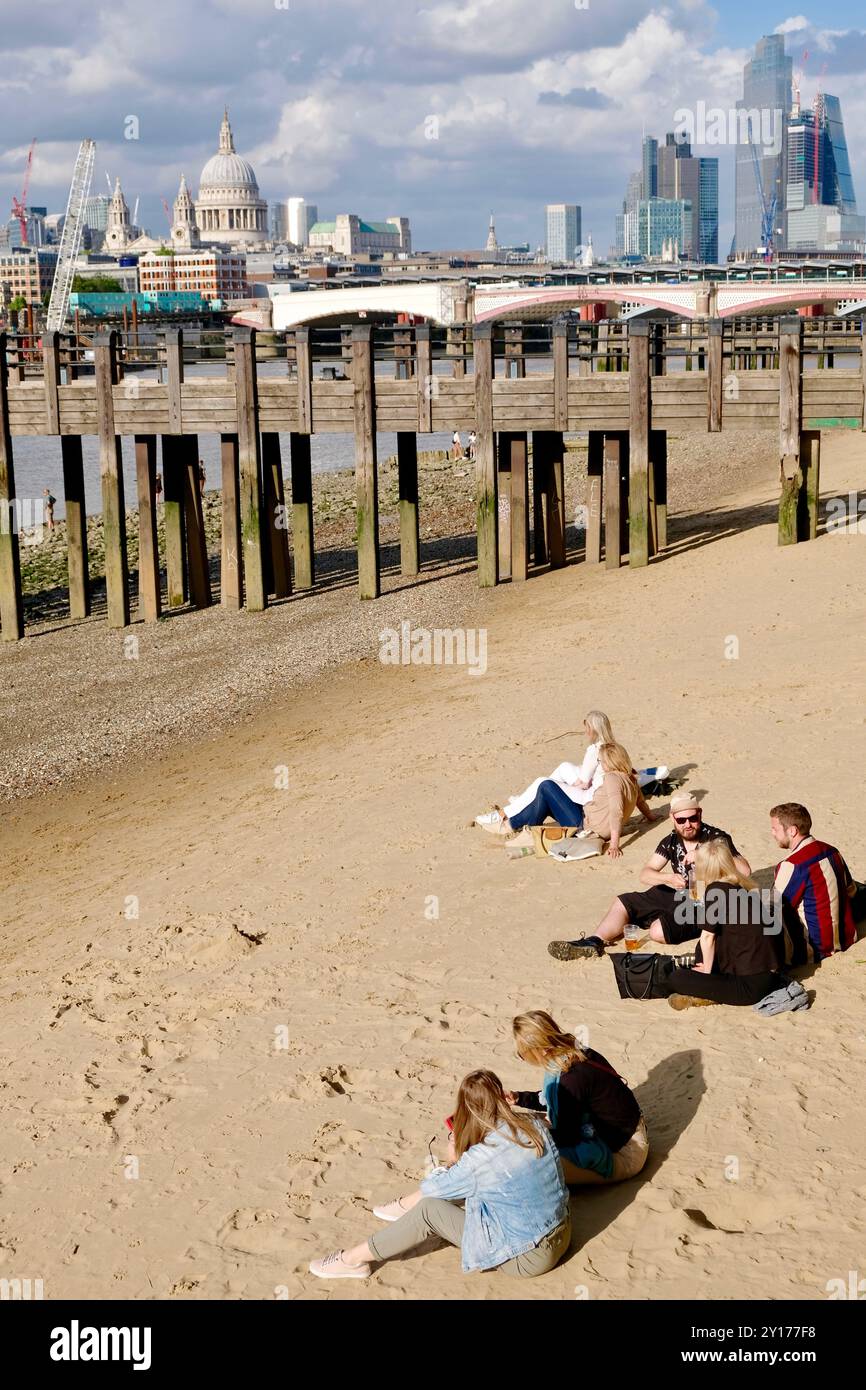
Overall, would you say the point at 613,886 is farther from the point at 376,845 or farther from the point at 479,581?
the point at 479,581

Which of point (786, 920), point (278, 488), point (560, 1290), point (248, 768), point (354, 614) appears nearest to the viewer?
point (560, 1290)

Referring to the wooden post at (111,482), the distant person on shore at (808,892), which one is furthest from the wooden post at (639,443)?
A: the distant person on shore at (808,892)

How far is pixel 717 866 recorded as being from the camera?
25.8ft

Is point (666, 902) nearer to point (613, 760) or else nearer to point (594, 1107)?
point (613, 760)

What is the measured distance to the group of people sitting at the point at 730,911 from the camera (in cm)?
759

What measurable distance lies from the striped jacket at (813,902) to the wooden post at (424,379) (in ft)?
44.9

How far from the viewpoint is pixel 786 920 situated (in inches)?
309

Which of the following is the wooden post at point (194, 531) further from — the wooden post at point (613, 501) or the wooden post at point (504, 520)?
the wooden post at point (613, 501)

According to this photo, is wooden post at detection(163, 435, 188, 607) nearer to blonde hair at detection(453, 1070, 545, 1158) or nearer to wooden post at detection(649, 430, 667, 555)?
wooden post at detection(649, 430, 667, 555)

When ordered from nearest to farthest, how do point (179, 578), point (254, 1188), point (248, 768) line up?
point (254, 1188), point (248, 768), point (179, 578)

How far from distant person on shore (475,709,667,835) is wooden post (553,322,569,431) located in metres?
10.7

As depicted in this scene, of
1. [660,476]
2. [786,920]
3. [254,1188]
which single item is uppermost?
[660,476]
